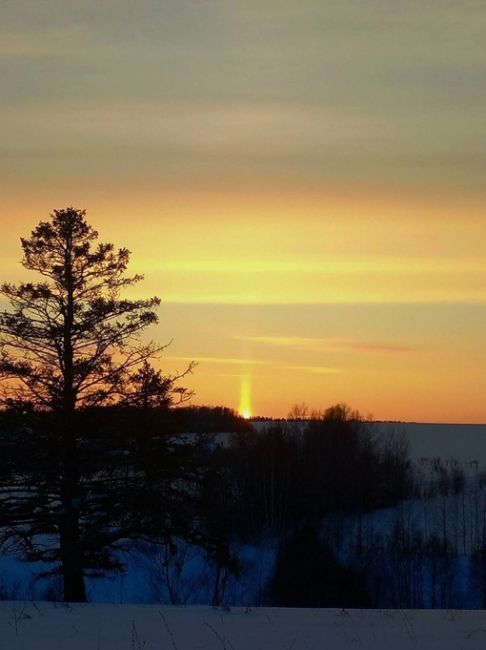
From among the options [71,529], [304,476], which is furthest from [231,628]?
[304,476]

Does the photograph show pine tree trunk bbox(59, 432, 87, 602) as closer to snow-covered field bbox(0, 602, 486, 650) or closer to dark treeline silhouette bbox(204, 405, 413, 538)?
snow-covered field bbox(0, 602, 486, 650)

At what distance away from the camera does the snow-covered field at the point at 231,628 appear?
11.0 m

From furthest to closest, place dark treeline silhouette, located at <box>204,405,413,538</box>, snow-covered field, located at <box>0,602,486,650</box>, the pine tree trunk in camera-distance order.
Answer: dark treeline silhouette, located at <box>204,405,413,538</box> → the pine tree trunk → snow-covered field, located at <box>0,602,486,650</box>

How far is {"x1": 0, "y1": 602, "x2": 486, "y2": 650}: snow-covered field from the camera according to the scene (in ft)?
36.2

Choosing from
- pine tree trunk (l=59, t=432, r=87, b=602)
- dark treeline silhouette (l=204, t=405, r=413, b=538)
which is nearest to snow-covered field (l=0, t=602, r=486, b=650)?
pine tree trunk (l=59, t=432, r=87, b=602)

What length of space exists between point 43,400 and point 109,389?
192 cm

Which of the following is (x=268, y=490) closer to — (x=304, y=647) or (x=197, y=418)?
(x=197, y=418)

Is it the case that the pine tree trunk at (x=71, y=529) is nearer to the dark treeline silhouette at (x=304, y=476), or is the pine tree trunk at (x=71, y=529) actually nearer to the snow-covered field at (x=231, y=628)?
the snow-covered field at (x=231, y=628)

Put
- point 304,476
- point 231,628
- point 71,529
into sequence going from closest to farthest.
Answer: point 231,628
point 71,529
point 304,476

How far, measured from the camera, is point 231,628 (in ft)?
40.1

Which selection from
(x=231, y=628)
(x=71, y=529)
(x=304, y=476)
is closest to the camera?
(x=231, y=628)

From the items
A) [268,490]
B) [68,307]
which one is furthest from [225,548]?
[268,490]

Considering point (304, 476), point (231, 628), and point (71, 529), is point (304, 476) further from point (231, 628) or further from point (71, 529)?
point (231, 628)

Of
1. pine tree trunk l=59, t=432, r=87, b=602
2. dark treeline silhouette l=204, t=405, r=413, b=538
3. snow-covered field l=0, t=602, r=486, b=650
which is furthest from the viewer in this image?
dark treeline silhouette l=204, t=405, r=413, b=538
